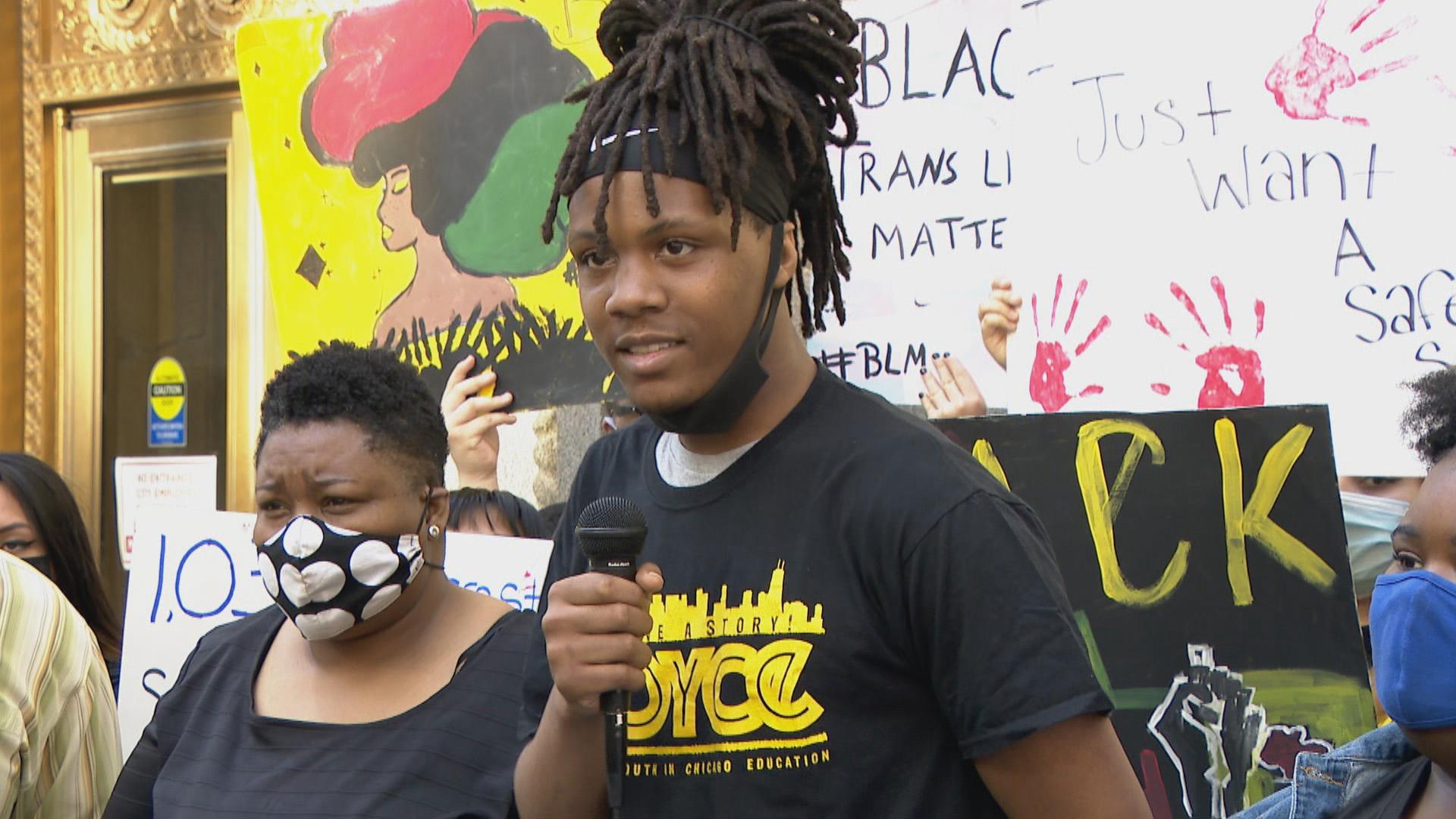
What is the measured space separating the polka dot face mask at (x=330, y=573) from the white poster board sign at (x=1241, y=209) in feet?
5.09

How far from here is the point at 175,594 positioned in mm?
3951

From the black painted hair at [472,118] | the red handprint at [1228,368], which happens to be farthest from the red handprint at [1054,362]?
the black painted hair at [472,118]

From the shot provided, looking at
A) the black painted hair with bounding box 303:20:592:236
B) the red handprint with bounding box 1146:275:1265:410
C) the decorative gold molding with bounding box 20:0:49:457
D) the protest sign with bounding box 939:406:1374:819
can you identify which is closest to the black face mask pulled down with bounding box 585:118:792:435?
the protest sign with bounding box 939:406:1374:819

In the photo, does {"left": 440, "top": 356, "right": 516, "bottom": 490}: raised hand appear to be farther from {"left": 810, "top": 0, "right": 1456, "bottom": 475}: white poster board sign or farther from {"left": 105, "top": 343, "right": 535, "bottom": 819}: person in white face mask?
{"left": 105, "top": 343, "right": 535, "bottom": 819}: person in white face mask

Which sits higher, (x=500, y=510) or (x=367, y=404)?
(x=367, y=404)

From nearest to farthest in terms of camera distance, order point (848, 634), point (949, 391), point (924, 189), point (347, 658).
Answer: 1. point (848, 634)
2. point (347, 658)
3. point (949, 391)
4. point (924, 189)

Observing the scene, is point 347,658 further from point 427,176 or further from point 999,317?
point 427,176

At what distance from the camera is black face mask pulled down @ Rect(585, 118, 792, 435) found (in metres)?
1.81

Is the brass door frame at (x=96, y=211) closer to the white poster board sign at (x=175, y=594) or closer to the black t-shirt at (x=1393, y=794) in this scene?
the white poster board sign at (x=175, y=594)

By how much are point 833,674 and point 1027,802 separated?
0.24 meters

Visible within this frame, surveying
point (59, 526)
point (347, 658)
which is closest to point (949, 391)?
point (347, 658)

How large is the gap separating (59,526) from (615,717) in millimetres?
2743

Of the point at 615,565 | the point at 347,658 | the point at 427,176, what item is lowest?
the point at 347,658

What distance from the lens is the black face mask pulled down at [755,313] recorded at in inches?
71.4
